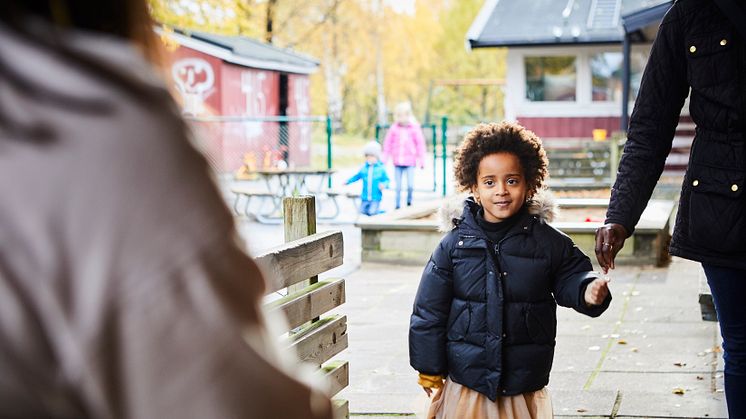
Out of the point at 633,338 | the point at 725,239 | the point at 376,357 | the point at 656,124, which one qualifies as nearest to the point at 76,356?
the point at 725,239

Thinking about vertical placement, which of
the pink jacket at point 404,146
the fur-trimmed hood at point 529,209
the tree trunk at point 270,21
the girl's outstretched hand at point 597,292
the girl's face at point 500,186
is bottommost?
the girl's outstretched hand at point 597,292

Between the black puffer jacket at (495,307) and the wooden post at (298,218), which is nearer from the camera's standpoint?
the black puffer jacket at (495,307)

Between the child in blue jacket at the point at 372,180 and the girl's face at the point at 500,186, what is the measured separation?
1197 cm

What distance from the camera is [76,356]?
0.80 m

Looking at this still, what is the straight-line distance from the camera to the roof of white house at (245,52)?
2992 centimetres

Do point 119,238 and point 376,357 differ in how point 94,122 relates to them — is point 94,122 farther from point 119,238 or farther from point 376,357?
point 376,357

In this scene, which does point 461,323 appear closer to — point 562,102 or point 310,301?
point 310,301

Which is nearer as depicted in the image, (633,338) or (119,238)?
(119,238)

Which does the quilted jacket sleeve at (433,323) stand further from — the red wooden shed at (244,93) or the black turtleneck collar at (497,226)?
the red wooden shed at (244,93)

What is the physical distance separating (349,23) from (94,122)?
52.5 meters

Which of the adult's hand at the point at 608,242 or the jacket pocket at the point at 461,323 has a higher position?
the adult's hand at the point at 608,242

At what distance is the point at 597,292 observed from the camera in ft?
13.9

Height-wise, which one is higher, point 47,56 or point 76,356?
point 47,56

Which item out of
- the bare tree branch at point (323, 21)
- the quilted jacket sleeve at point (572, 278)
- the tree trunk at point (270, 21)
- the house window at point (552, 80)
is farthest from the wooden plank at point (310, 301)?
the bare tree branch at point (323, 21)
